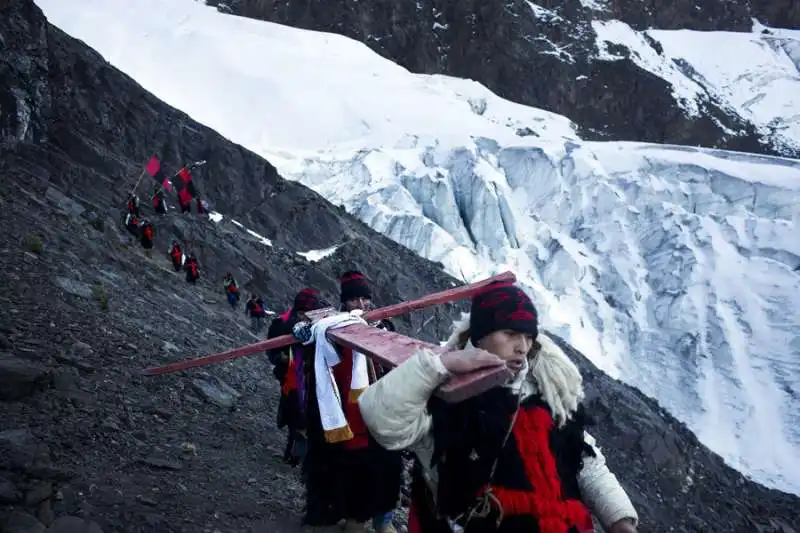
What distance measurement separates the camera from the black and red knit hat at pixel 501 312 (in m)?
1.81

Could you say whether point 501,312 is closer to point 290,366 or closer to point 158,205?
point 290,366

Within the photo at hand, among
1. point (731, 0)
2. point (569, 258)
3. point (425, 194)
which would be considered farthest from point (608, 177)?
point (731, 0)

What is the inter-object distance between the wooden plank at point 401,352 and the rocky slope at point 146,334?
1.17 meters

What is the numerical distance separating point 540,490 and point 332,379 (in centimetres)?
135

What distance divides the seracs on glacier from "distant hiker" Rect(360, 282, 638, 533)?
2291cm

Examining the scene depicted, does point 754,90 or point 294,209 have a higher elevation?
point 754,90

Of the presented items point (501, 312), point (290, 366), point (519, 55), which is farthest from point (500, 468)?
point (519, 55)

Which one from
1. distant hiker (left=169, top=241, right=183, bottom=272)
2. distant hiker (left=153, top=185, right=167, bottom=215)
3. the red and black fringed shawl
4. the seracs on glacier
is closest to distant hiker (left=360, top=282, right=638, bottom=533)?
the red and black fringed shawl

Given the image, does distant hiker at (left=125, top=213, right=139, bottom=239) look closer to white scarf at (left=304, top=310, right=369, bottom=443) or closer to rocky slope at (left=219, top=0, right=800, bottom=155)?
white scarf at (left=304, top=310, right=369, bottom=443)

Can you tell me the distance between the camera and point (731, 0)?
252 feet

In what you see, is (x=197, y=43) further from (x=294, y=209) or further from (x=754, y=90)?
(x=754, y=90)

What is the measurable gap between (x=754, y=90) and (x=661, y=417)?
49.8 m

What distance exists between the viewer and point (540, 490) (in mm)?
1723

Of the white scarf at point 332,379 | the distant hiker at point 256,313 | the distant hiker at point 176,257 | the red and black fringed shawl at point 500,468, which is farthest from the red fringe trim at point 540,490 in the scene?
the distant hiker at point 176,257
